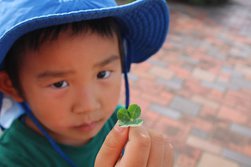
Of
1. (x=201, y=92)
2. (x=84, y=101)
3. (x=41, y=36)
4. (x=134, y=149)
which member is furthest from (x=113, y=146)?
(x=201, y=92)

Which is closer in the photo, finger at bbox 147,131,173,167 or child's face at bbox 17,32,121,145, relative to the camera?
finger at bbox 147,131,173,167

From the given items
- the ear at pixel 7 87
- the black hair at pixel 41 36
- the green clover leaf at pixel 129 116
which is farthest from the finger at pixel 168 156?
the ear at pixel 7 87

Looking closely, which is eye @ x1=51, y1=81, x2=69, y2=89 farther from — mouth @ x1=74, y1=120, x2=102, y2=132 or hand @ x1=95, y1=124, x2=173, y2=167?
hand @ x1=95, y1=124, x2=173, y2=167

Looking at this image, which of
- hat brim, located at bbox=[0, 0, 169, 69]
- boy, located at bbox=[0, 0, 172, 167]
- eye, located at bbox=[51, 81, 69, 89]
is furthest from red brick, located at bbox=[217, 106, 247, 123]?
eye, located at bbox=[51, 81, 69, 89]

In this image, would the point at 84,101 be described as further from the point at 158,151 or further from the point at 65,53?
the point at 158,151

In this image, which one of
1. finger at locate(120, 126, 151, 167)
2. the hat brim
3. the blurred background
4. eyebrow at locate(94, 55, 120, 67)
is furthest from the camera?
the blurred background

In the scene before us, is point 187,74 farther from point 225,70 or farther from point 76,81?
point 76,81

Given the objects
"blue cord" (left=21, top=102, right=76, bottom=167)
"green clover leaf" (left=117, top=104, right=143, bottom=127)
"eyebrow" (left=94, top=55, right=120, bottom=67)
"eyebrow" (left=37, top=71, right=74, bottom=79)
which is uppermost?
"green clover leaf" (left=117, top=104, right=143, bottom=127)

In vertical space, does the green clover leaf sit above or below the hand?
above
